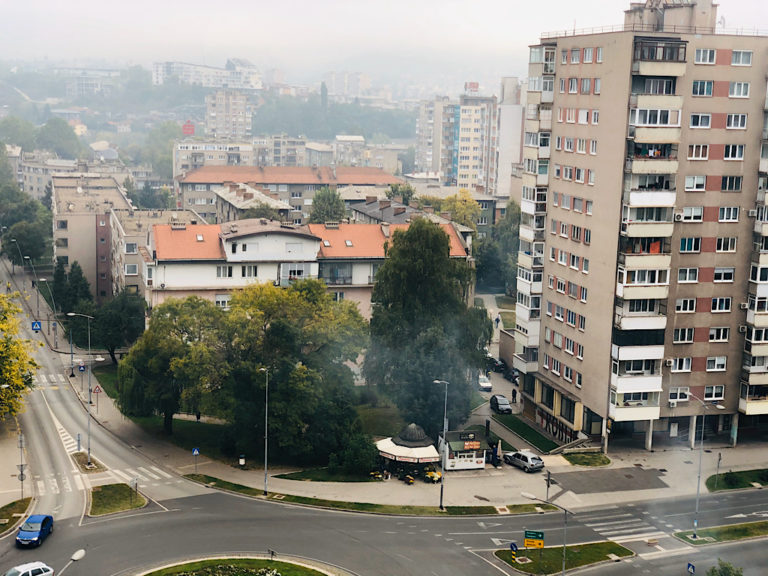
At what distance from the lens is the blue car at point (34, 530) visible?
56.1m

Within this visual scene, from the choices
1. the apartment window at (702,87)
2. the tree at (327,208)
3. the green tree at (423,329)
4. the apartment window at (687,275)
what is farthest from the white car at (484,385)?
the tree at (327,208)

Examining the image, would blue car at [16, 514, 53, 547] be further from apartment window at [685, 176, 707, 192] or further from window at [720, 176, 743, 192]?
window at [720, 176, 743, 192]

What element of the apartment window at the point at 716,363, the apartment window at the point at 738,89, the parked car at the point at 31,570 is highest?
the apartment window at the point at 738,89

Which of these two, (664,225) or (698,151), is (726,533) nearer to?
(664,225)

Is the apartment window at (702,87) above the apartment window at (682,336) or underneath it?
above

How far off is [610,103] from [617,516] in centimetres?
2883

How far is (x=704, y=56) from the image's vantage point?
70.9 m

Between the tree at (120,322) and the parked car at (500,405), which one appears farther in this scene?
the tree at (120,322)

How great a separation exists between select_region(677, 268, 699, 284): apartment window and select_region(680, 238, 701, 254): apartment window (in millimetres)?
1371

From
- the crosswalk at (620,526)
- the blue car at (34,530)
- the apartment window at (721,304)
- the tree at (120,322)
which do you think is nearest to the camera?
the blue car at (34,530)

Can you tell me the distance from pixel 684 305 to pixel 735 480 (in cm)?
1267

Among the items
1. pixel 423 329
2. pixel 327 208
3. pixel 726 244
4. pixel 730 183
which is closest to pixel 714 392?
pixel 726 244

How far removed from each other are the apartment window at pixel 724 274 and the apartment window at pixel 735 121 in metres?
10.1

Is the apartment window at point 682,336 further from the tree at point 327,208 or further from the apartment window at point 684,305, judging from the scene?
the tree at point 327,208
